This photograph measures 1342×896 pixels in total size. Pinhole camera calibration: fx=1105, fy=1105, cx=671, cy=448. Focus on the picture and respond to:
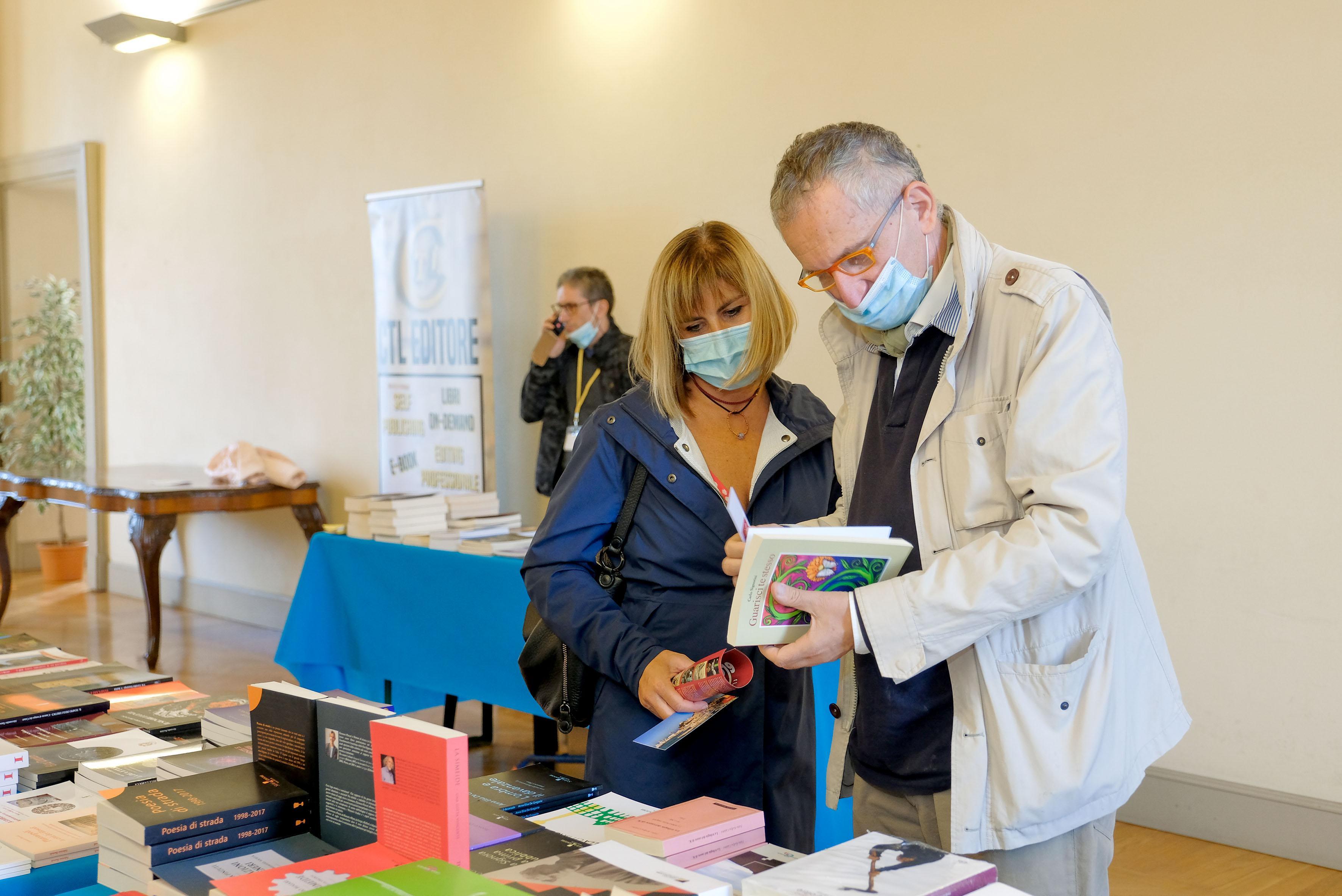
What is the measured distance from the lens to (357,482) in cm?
639

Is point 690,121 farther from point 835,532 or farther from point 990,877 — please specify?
point 990,877

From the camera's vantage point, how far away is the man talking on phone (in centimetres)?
466

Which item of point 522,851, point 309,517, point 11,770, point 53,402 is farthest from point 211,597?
point 522,851

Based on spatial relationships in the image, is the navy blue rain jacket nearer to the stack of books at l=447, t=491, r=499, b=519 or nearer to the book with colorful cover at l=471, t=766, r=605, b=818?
the book with colorful cover at l=471, t=766, r=605, b=818

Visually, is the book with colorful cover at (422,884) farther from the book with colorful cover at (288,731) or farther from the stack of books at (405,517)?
the stack of books at (405,517)

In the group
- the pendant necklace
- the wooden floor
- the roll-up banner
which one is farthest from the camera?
the roll-up banner

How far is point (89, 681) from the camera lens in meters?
2.34

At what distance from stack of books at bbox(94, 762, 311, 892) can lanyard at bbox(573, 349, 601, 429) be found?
10.7 feet

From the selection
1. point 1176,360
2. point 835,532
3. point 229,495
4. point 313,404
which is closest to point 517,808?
point 835,532

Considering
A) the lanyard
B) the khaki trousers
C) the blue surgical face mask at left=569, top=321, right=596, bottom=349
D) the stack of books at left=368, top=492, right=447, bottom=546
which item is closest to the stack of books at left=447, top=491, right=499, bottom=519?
the stack of books at left=368, top=492, right=447, bottom=546

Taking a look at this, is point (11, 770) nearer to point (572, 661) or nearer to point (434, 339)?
point (572, 661)

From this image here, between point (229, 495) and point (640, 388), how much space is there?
4.72 m

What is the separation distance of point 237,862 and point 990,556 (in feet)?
3.23

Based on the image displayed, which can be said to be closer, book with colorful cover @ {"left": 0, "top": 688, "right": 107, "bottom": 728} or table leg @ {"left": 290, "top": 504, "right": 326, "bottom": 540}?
book with colorful cover @ {"left": 0, "top": 688, "right": 107, "bottom": 728}
